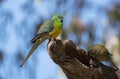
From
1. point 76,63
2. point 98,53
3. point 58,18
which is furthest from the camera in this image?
point 58,18

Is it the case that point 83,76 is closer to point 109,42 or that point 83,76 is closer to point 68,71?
point 68,71

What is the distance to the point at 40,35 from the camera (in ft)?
10.0

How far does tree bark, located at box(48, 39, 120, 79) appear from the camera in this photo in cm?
204

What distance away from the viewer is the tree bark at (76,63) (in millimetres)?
2035

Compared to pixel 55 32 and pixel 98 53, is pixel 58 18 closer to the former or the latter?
pixel 55 32

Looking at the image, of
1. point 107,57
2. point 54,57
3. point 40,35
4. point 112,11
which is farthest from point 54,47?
point 112,11

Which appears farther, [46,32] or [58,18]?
[58,18]

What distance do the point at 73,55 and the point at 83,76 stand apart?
0.15 m

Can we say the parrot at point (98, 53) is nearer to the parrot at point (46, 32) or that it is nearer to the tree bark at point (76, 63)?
the tree bark at point (76, 63)

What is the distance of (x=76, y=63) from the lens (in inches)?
79.9

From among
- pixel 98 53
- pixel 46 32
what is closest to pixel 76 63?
pixel 98 53

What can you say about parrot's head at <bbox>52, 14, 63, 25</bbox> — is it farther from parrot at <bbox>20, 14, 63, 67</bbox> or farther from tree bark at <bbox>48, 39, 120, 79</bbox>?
tree bark at <bbox>48, 39, 120, 79</bbox>

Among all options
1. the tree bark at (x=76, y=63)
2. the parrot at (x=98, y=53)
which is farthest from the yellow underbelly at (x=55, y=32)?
the tree bark at (x=76, y=63)

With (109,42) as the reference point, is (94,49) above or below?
above
